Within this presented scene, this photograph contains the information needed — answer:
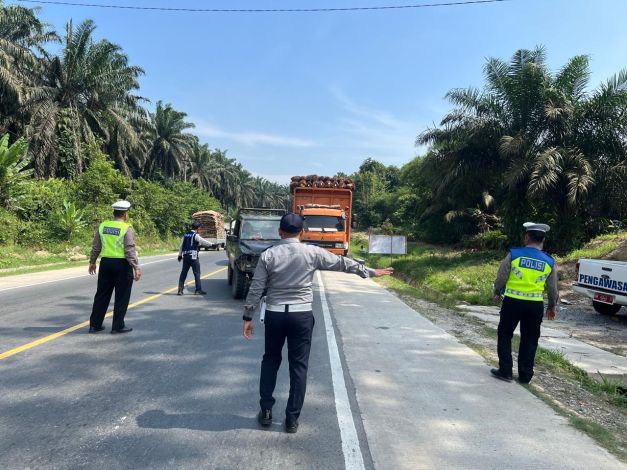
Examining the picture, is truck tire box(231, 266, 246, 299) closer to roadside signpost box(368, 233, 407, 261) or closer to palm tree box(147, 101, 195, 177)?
roadside signpost box(368, 233, 407, 261)

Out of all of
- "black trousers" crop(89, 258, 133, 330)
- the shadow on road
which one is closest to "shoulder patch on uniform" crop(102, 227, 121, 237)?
"black trousers" crop(89, 258, 133, 330)

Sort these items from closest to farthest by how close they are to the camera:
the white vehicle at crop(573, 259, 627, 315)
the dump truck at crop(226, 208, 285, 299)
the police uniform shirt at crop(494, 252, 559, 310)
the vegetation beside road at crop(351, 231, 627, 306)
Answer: the police uniform shirt at crop(494, 252, 559, 310), the white vehicle at crop(573, 259, 627, 315), the dump truck at crop(226, 208, 285, 299), the vegetation beside road at crop(351, 231, 627, 306)

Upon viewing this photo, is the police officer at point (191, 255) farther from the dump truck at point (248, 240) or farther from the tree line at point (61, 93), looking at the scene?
the tree line at point (61, 93)

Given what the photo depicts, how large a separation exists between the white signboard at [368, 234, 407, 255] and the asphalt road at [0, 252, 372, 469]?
12.8m

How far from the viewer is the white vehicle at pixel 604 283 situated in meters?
10.4

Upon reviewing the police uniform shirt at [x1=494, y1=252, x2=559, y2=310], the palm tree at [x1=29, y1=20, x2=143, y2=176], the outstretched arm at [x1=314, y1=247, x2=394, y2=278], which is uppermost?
the palm tree at [x1=29, y1=20, x2=143, y2=176]

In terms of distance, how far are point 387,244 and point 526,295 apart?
15.5 metres

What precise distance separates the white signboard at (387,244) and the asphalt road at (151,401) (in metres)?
12.8

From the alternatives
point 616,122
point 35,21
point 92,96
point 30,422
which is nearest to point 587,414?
point 30,422

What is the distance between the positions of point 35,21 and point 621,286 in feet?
127

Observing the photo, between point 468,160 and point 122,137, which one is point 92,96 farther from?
point 468,160

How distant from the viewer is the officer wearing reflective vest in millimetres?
6121

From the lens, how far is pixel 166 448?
12.8 ft

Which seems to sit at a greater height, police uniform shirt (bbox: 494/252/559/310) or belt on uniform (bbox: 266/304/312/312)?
police uniform shirt (bbox: 494/252/559/310)
